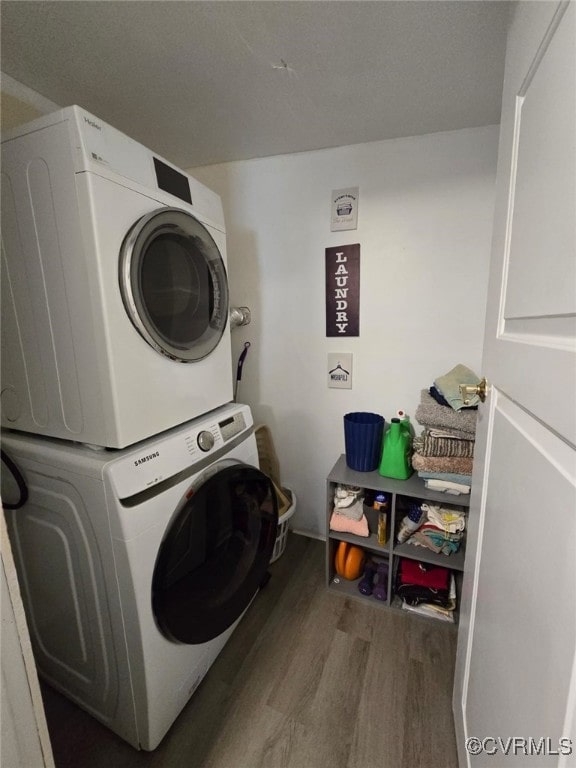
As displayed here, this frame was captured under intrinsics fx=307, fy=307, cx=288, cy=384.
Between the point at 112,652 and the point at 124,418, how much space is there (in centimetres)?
67

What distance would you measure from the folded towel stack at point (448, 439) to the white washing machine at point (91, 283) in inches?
40.8

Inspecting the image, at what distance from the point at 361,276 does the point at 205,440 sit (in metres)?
1.14

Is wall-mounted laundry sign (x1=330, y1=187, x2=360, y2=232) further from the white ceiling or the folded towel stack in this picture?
the folded towel stack

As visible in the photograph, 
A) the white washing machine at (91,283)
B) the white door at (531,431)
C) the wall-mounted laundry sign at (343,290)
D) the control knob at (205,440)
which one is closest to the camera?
the white door at (531,431)

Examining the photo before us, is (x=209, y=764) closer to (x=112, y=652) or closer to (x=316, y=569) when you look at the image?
(x=112, y=652)

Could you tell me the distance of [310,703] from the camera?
1.08 m

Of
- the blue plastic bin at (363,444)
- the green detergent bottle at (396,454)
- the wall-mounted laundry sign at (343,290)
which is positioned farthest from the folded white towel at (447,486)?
the wall-mounted laundry sign at (343,290)

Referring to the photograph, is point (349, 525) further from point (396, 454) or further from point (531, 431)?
point (531, 431)

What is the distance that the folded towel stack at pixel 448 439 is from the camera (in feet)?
4.30

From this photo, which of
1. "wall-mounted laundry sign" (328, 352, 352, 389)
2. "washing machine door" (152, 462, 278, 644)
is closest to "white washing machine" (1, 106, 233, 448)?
"washing machine door" (152, 462, 278, 644)

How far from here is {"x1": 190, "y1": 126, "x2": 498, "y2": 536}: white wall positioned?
1405 mm

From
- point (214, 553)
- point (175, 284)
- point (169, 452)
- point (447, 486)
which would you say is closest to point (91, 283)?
point (175, 284)

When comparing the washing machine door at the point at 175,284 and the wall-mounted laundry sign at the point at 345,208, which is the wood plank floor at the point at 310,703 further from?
the wall-mounted laundry sign at the point at 345,208

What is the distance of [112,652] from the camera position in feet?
2.85
